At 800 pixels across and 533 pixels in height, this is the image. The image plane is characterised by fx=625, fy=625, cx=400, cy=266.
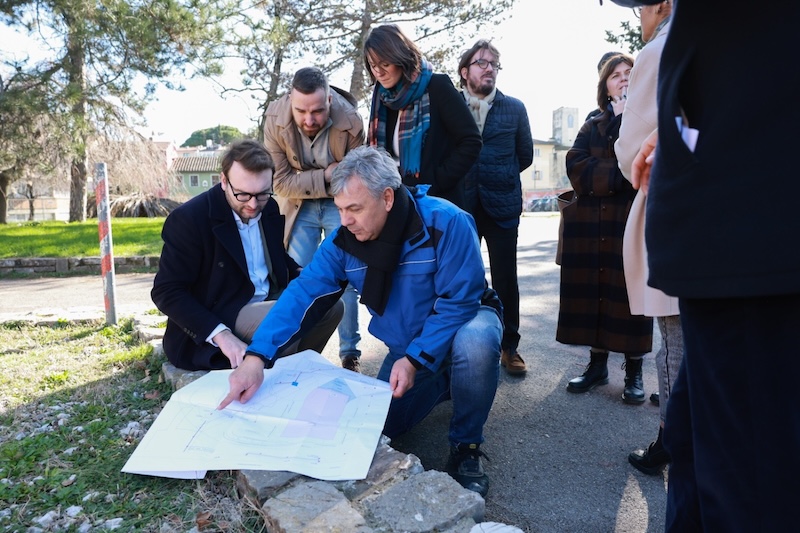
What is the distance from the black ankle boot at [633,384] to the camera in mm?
3232

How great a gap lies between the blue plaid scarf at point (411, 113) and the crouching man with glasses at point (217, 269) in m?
0.80

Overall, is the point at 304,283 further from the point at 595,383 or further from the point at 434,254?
the point at 595,383

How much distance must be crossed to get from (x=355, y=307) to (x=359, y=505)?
197cm

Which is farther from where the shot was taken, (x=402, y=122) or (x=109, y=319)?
(x=109, y=319)

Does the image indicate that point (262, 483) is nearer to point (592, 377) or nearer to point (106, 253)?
point (592, 377)

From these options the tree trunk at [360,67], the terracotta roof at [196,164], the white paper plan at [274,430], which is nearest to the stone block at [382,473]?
the white paper plan at [274,430]

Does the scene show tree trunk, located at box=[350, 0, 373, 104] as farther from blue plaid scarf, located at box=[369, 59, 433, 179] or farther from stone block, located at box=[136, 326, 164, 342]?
blue plaid scarf, located at box=[369, 59, 433, 179]

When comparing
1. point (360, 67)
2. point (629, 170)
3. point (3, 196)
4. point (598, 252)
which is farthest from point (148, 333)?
point (3, 196)

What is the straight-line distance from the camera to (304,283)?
2.64 meters

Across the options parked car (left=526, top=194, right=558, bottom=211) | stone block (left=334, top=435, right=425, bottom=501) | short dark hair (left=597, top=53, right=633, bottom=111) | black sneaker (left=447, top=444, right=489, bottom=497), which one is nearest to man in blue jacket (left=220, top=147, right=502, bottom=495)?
black sneaker (left=447, top=444, right=489, bottom=497)

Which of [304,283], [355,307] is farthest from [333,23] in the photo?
[304,283]

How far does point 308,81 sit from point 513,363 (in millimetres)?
2016

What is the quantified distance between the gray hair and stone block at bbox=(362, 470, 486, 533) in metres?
1.09

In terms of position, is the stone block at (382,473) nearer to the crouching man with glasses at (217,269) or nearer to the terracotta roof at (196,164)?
the crouching man with glasses at (217,269)
